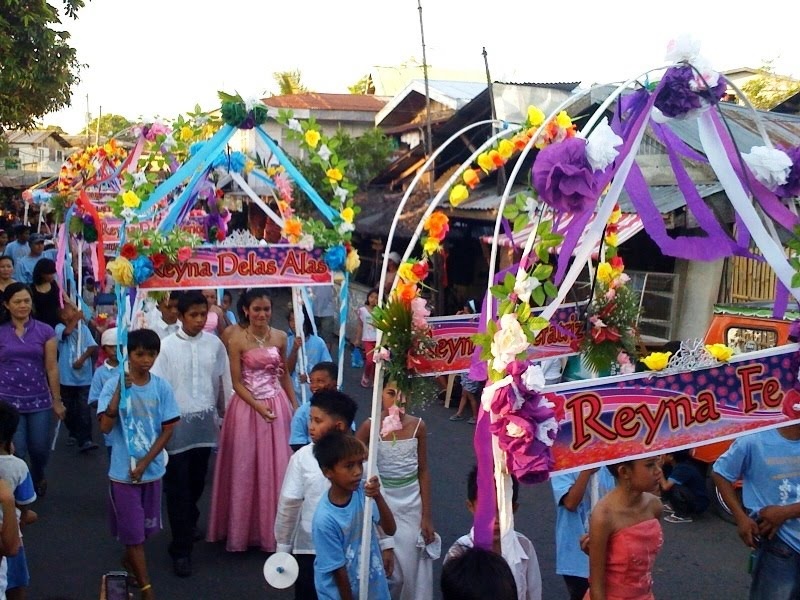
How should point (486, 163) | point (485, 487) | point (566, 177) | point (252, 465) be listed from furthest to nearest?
1. point (252, 465)
2. point (486, 163)
3. point (485, 487)
4. point (566, 177)

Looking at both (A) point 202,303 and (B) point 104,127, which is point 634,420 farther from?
(B) point 104,127

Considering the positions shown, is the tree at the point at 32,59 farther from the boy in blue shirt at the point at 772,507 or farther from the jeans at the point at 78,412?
A: the boy in blue shirt at the point at 772,507

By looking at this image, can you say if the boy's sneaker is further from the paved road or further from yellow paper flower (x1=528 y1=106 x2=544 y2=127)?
yellow paper flower (x1=528 y1=106 x2=544 y2=127)

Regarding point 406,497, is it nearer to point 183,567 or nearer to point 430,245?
point 430,245

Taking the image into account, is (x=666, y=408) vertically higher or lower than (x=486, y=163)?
lower

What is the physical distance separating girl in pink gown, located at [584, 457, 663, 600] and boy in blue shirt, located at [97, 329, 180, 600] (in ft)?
9.30

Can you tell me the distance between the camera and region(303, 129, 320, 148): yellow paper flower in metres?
6.96

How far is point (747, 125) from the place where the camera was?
1148 centimetres

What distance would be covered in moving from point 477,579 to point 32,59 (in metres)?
13.4

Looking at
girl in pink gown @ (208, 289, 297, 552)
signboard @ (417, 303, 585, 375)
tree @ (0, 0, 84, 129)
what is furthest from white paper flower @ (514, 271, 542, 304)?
tree @ (0, 0, 84, 129)

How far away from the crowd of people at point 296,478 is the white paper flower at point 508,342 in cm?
71

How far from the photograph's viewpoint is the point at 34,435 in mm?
6793

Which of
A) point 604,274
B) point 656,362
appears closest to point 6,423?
point 656,362

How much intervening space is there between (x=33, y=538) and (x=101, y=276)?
4.03m
